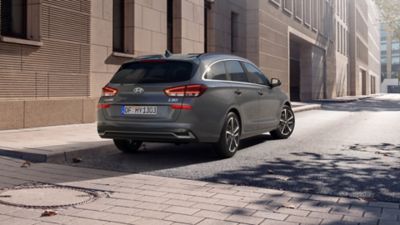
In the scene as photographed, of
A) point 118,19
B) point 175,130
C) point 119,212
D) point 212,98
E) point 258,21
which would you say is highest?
point 258,21

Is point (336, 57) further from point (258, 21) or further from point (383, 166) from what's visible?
point (383, 166)

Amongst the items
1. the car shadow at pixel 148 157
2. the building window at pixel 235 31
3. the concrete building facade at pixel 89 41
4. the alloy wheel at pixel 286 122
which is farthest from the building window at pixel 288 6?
the car shadow at pixel 148 157

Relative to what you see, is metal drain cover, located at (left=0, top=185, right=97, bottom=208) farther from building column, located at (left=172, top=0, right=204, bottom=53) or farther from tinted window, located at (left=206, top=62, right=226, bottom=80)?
building column, located at (left=172, top=0, right=204, bottom=53)

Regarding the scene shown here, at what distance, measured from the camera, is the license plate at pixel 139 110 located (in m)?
7.03

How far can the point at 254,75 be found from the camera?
9133mm

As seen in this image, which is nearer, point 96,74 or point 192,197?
point 192,197

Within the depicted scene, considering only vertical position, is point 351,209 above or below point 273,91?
below

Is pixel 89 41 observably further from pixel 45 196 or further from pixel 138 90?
pixel 45 196

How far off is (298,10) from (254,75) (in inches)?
1062

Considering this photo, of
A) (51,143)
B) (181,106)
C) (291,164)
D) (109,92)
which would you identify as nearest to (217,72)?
(181,106)

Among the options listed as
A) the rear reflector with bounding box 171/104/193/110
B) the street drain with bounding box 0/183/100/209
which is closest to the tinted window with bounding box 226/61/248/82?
the rear reflector with bounding box 171/104/193/110

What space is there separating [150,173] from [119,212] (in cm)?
203

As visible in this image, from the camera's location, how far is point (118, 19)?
14.4m

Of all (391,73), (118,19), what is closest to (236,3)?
(118,19)
